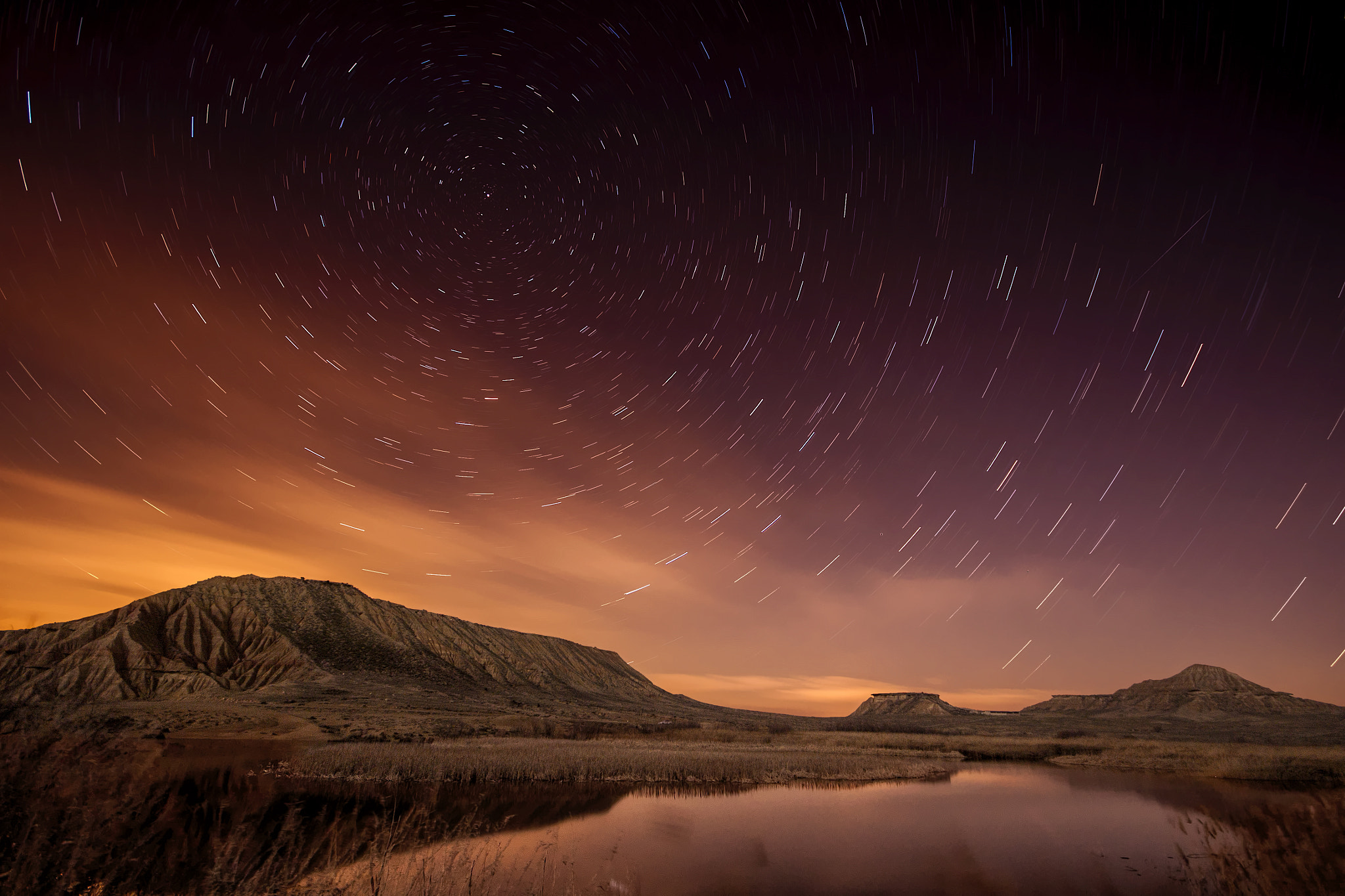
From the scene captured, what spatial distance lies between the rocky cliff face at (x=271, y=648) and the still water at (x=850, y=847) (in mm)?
90316

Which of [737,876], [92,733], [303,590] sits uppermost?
[303,590]

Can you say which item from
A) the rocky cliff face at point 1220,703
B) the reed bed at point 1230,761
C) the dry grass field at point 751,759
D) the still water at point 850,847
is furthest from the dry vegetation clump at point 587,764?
the rocky cliff face at point 1220,703

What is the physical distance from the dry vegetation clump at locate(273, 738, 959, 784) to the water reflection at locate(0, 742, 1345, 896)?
2318mm

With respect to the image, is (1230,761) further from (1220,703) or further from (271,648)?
(1220,703)

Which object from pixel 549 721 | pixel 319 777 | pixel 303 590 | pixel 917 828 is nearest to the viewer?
pixel 917 828

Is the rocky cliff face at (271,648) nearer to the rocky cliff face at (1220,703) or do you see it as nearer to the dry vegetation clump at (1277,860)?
the dry vegetation clump at (1277,860)

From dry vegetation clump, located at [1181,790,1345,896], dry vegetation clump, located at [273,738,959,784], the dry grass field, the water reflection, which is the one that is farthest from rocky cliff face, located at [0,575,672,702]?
dry vegetation clump, located at [1181,790,1345,896]

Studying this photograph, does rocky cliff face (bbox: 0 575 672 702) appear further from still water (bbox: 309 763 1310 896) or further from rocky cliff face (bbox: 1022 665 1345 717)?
rocky cliff face (bbox: 1022 665 1345 717)

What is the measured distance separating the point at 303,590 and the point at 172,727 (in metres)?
98.1

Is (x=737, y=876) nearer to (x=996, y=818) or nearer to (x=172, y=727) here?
(x=996, y=818)

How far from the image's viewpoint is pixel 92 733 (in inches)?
368

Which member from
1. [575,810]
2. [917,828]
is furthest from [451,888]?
[917,828]

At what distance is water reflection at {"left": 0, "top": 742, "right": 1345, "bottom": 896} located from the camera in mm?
8602

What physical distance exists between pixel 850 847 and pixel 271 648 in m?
123
